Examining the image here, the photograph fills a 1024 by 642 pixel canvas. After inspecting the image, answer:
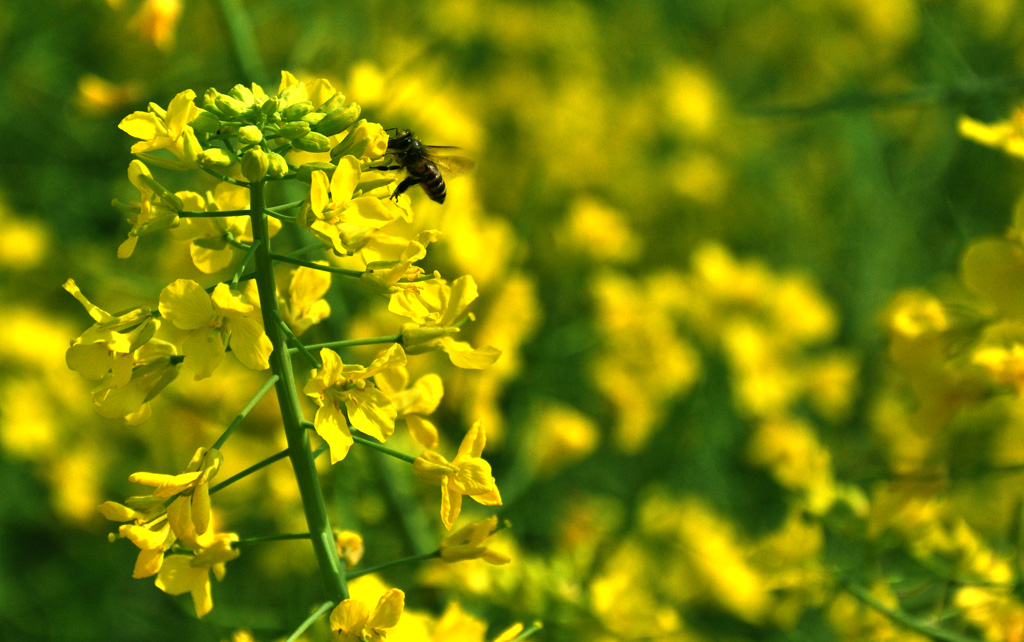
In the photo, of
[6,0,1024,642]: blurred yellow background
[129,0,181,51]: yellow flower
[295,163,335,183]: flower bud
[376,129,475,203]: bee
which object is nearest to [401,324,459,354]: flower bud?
[295,163,335,183]: flower bud

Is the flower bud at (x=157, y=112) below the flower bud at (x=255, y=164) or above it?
above

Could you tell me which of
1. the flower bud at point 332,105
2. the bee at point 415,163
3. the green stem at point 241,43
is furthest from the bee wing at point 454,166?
the flower bud at point 332,105

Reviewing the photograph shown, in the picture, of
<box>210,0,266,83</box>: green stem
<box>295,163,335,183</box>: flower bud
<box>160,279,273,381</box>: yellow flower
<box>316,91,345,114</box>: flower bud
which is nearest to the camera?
<box>160,279,273,381</box>: yellow flower

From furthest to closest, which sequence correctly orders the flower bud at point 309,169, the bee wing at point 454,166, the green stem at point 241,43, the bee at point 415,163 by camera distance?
the green stem at point 241,43, the bee wing at point 454,166, the bee at point 415,163, the flower bud at point 309,169

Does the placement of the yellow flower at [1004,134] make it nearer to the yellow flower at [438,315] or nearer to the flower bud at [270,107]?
the yellow flower at [438,315]

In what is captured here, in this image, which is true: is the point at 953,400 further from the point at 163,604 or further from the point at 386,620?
the point at 163,604

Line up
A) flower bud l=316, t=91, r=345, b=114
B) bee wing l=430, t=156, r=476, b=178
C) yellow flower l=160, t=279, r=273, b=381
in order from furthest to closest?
bee wing l=430, t=156, r=476, b=178 < flower bud l=316, t=91, r=345, b=114 < yellow flower l=160, t=279, r=273, b=381

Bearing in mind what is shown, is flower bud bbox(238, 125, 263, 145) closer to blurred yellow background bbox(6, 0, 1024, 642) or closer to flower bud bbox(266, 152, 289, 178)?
flower bud bbox(266, 152, 289, 178)
